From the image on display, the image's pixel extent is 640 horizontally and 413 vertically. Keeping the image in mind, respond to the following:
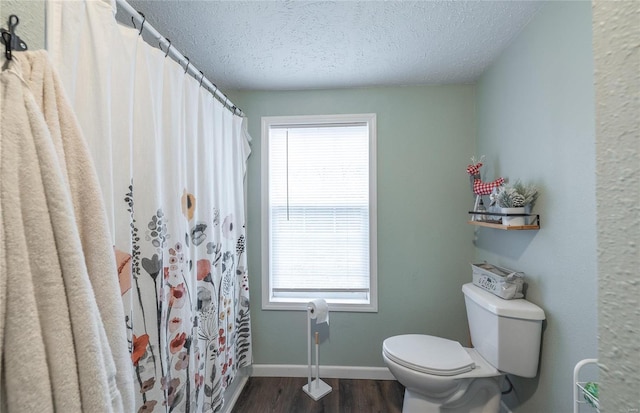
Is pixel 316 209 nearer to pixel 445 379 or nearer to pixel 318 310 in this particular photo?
pixel 318 310

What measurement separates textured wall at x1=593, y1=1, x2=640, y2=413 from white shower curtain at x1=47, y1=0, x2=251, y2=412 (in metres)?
1.08

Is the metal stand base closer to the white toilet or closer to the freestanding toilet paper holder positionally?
the freestanding toilet paper holder

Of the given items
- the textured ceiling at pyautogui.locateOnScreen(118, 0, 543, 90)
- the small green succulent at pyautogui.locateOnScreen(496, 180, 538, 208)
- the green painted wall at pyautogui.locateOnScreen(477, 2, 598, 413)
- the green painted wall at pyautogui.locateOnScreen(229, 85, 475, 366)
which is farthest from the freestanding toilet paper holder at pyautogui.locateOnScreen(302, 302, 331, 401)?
the textured ceiling at pyautogui.locateOnScreen(118, 0, 543, 90)

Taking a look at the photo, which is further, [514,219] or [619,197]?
[514,219]

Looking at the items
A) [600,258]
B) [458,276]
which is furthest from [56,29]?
[458,276]

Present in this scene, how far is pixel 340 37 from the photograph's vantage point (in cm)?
135

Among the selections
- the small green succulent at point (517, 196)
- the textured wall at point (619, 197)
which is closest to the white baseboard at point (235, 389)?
the textured wall at point (619, 197)

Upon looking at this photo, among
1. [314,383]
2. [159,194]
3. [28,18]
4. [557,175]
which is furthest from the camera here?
[314,383]

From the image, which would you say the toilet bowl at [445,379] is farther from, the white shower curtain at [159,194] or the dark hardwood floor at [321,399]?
the white shower curtain at [159,194]

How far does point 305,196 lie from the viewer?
6.44 ft

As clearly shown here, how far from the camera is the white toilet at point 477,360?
117 centimetres

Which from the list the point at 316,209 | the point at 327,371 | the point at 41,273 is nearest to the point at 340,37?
the point at 316,209

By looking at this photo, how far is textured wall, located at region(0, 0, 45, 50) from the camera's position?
1.81 feet

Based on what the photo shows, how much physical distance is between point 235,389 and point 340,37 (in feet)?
7.55
